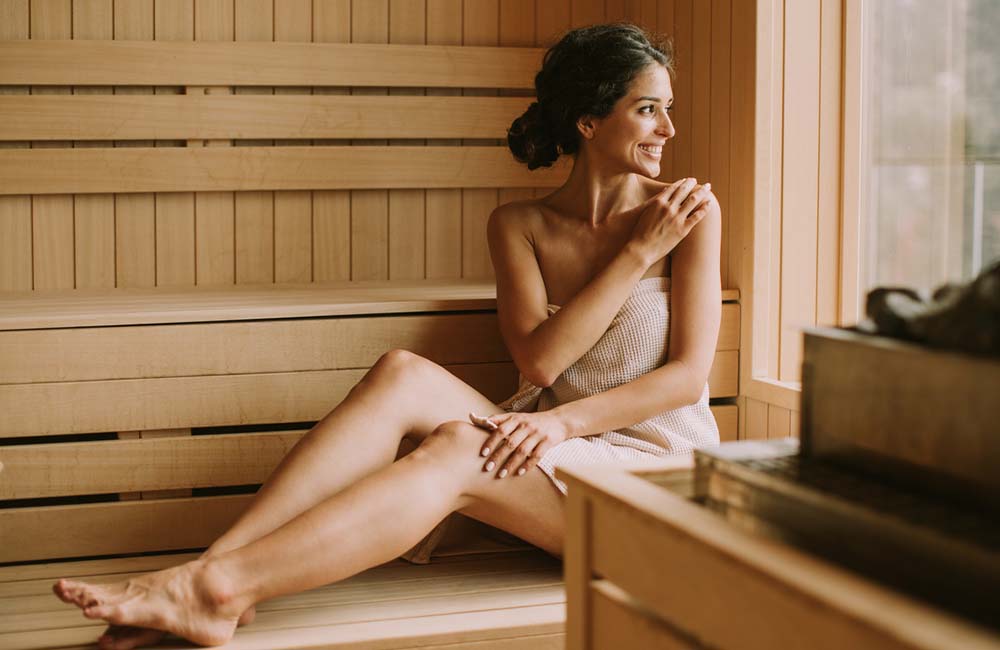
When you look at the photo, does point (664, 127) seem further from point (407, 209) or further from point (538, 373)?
point (407, 209)

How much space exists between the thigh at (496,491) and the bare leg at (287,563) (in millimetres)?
52

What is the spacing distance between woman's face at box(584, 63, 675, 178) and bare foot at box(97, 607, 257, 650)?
124 cm

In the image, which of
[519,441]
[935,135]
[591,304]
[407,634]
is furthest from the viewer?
[935,135]

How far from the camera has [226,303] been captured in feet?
8.57

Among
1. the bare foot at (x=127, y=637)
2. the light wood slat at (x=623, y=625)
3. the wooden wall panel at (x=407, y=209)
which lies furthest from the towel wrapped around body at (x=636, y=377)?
the wooden wall panel at (x=407, y=209)

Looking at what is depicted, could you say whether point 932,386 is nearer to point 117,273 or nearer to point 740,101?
point 740,101

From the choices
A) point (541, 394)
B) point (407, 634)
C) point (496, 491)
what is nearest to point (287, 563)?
point (407, 634)

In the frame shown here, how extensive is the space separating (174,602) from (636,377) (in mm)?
946

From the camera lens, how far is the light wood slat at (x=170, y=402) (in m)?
2.35

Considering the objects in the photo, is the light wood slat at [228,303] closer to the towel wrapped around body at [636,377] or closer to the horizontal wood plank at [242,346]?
the horizontal wood plank at [242,346]

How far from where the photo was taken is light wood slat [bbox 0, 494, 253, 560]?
2.35 metres

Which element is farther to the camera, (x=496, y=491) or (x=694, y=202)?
(x=694, y=202)

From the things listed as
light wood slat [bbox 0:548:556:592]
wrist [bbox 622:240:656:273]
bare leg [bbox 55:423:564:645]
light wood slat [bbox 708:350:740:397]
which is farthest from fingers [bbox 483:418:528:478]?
light wood slat [bbox 708:350:740:397]

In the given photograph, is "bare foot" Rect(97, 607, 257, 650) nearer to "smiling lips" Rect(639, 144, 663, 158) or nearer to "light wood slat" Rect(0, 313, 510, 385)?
"light wood slat" Rect(0, 313, 510, 385)
